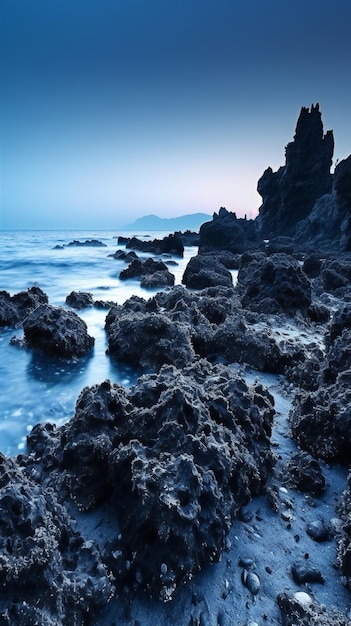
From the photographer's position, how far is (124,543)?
6.84ft

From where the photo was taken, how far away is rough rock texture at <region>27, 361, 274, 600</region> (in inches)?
77.6

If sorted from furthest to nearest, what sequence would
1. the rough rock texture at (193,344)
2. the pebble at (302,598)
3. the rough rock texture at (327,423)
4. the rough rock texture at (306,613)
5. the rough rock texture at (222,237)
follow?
the rough rock texture at (222,237) < the rough rock texture at (193,344) < the rough rock texture at (327,423) < the pebble at (302,598) < the rough rock texture at (306,613)

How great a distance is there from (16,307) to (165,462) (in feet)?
24.3

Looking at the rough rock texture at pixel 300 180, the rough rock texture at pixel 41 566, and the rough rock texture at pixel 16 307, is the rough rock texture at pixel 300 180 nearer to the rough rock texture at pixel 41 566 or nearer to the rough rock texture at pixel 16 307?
the rough rock texture at pixel 16 307

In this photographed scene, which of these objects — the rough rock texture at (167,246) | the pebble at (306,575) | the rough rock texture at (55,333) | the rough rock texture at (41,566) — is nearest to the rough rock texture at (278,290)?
the rough rock texture at (55,333)

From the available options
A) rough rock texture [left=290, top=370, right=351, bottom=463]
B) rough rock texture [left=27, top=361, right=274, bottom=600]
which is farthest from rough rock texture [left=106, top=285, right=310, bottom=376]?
rough rock texture [left=27, top=361, right=274, bottom=600]

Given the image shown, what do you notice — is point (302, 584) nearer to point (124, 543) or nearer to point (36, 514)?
point (124, 543)

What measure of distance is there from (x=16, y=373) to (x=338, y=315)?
5.68 meters

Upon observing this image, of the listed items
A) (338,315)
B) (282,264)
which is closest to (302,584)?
(338,315)

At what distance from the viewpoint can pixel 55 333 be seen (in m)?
6.17

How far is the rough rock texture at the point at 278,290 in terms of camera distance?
8438 millimetres

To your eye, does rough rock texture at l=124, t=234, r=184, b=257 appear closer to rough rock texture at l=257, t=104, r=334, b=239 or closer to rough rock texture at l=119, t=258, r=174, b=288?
rough rock texture at l=119, t=258, r=174, b=288

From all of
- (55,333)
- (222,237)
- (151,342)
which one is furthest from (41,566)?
(222,237)

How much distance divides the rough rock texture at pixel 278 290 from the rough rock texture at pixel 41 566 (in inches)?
280
